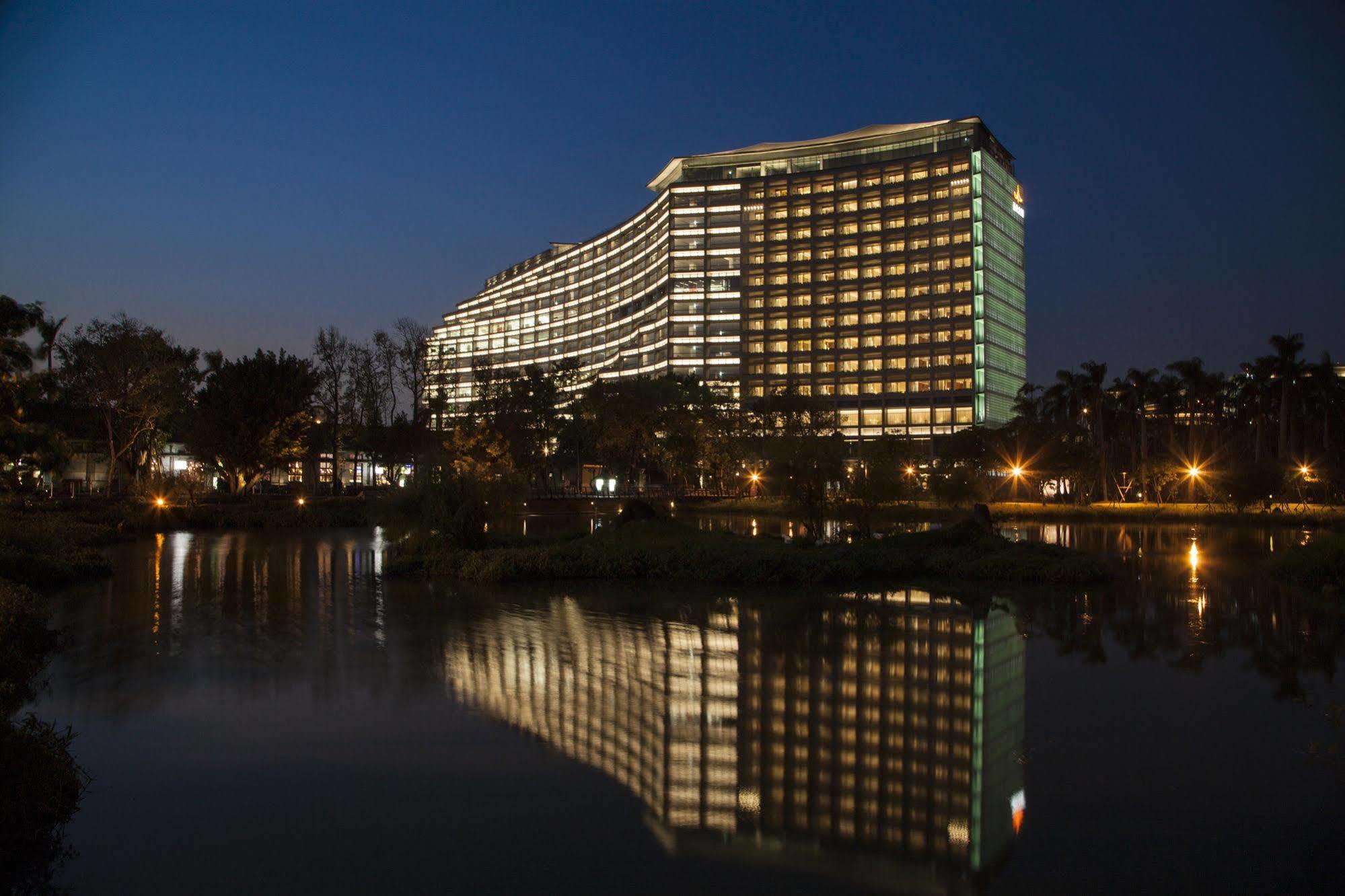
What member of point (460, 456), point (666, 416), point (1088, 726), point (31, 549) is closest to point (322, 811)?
point (1088, 726)

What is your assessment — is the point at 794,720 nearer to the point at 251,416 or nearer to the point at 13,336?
the point at 13,336

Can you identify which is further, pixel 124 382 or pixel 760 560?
pixel 124 382

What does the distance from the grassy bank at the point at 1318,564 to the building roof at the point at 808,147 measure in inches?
4433

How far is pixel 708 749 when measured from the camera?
30.0 feet

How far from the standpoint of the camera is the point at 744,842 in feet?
22.8

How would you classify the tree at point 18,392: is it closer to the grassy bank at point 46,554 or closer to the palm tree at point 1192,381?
the grassy bank at point 46,554

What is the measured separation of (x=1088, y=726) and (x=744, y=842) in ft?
16.6

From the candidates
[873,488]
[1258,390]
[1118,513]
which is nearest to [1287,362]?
[1258,390]

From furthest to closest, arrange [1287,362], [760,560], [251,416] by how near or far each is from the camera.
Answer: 1. [1287,362]
2. [251,416]
3. [760,560]

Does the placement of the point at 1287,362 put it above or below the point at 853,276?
below

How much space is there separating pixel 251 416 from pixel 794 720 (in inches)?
2057

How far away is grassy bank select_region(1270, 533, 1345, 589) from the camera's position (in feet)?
66.9

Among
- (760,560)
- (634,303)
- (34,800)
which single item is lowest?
(34,800)

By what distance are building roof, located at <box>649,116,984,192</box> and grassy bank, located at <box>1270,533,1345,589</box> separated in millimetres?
112601
